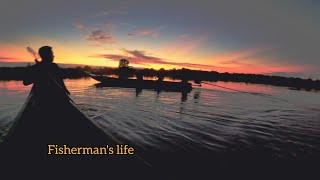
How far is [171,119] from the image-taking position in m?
13.3

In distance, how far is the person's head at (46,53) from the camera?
566 cm

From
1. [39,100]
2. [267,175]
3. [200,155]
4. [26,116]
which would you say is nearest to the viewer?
[26,116]

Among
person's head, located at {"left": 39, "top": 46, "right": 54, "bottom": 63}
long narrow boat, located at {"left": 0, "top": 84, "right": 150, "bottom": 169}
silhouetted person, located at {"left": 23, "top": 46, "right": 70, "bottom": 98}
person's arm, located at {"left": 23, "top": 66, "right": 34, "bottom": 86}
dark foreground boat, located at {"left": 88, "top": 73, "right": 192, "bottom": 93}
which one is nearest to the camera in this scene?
long narrow boat, located at {"left": 0, "top": 84, "right": 150, "bottom": 169}

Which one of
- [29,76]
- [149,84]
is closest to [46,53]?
[29,76]

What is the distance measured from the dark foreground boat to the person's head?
30694 mm

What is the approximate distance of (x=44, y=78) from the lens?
5.23 m

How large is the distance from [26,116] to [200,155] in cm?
556

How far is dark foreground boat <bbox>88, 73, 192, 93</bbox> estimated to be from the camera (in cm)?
3706

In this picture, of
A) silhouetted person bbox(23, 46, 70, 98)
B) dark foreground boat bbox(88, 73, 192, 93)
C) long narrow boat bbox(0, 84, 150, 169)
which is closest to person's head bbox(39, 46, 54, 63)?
silhouetted person bbox(23, 46, 70, 98)

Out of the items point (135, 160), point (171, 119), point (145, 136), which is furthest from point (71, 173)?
point (171, 119)

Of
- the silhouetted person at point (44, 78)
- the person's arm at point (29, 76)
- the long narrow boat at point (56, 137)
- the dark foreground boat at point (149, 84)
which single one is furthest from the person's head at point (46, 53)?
the dark foreground boat at point (149, 84)

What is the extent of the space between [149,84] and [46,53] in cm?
3240

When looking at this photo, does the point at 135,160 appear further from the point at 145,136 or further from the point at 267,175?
the point at 145,136

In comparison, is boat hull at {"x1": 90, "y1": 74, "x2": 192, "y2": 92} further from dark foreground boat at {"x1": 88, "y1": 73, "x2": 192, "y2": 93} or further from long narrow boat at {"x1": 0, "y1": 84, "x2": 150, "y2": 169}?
long narrow boat at {"x1": 0, "y1": 84, "x2": 150, "y2": 169}
